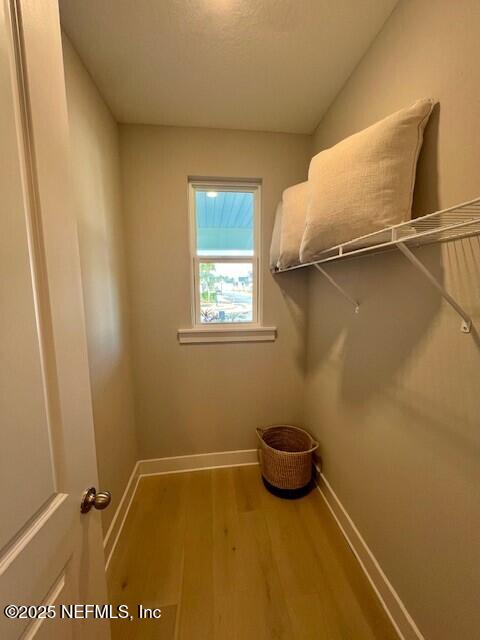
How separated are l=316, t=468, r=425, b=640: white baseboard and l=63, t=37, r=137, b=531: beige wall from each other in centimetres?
129

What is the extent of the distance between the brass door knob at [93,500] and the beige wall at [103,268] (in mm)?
617

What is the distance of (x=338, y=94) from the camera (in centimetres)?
143

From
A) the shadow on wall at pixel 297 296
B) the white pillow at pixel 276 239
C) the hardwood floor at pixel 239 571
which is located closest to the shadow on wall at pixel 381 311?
the shadow on wall at pixel 297 296

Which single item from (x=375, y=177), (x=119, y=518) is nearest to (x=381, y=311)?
(x=375, y=177)

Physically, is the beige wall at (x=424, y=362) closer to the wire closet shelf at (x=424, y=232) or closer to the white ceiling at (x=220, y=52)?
the wire closet shelf at (x=424, y=232)

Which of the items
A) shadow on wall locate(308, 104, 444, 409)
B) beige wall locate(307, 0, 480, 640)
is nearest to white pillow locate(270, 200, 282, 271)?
shadow on wall locate(308, 104, 444, 409)

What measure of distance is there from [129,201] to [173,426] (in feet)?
5.36

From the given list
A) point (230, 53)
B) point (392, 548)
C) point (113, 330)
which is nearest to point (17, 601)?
point (113, 330)

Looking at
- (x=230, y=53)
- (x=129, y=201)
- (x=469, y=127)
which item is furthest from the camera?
(x=129, y=201)

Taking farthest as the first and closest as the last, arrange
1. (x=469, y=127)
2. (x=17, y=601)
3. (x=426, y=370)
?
(x=426, y=370), (x=469, y=127), (x=17, y=601)

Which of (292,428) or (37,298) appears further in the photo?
(292,428)

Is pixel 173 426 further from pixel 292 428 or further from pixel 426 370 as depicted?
pixel 426 370

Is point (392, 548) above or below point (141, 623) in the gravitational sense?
above

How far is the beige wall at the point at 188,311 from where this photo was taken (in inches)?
67.6
